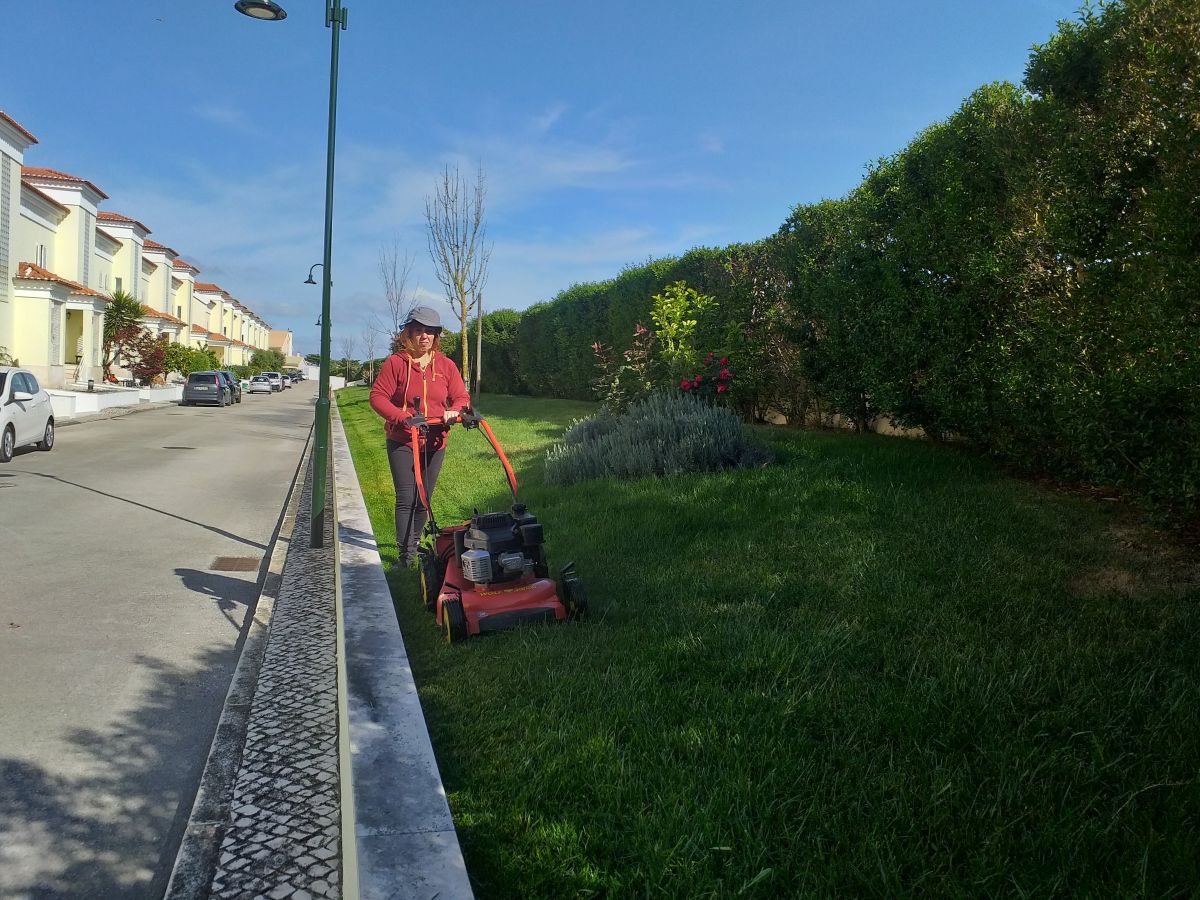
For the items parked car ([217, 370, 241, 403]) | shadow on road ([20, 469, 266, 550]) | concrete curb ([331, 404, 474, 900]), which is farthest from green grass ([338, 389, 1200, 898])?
parked car ([217, 370, 241, 403])

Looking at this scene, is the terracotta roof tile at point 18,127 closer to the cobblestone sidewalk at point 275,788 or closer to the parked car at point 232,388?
the parked car at point 232,388

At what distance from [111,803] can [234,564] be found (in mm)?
4381

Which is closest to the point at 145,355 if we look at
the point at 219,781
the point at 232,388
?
the point at 232,388

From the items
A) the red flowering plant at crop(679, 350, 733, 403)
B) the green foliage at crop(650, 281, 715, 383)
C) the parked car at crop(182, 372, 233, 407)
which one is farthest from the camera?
the parked car at crop(182, 372, 233, 407)

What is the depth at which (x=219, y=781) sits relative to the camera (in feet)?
11.4

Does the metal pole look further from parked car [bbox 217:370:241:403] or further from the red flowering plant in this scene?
parked car [bbox 217:370:241:403]

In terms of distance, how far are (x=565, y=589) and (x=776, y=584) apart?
1220 mm

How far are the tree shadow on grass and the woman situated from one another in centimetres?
214

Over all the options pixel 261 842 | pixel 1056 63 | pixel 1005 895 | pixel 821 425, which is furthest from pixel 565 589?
pixel 821 425

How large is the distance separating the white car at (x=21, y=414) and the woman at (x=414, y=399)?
1033cm

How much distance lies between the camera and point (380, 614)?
16.6 ft

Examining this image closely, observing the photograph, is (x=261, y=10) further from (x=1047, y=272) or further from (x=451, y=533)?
(x=1047, y=272)

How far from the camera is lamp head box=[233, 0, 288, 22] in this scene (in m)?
8.45

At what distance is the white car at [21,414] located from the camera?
43.4 ft
